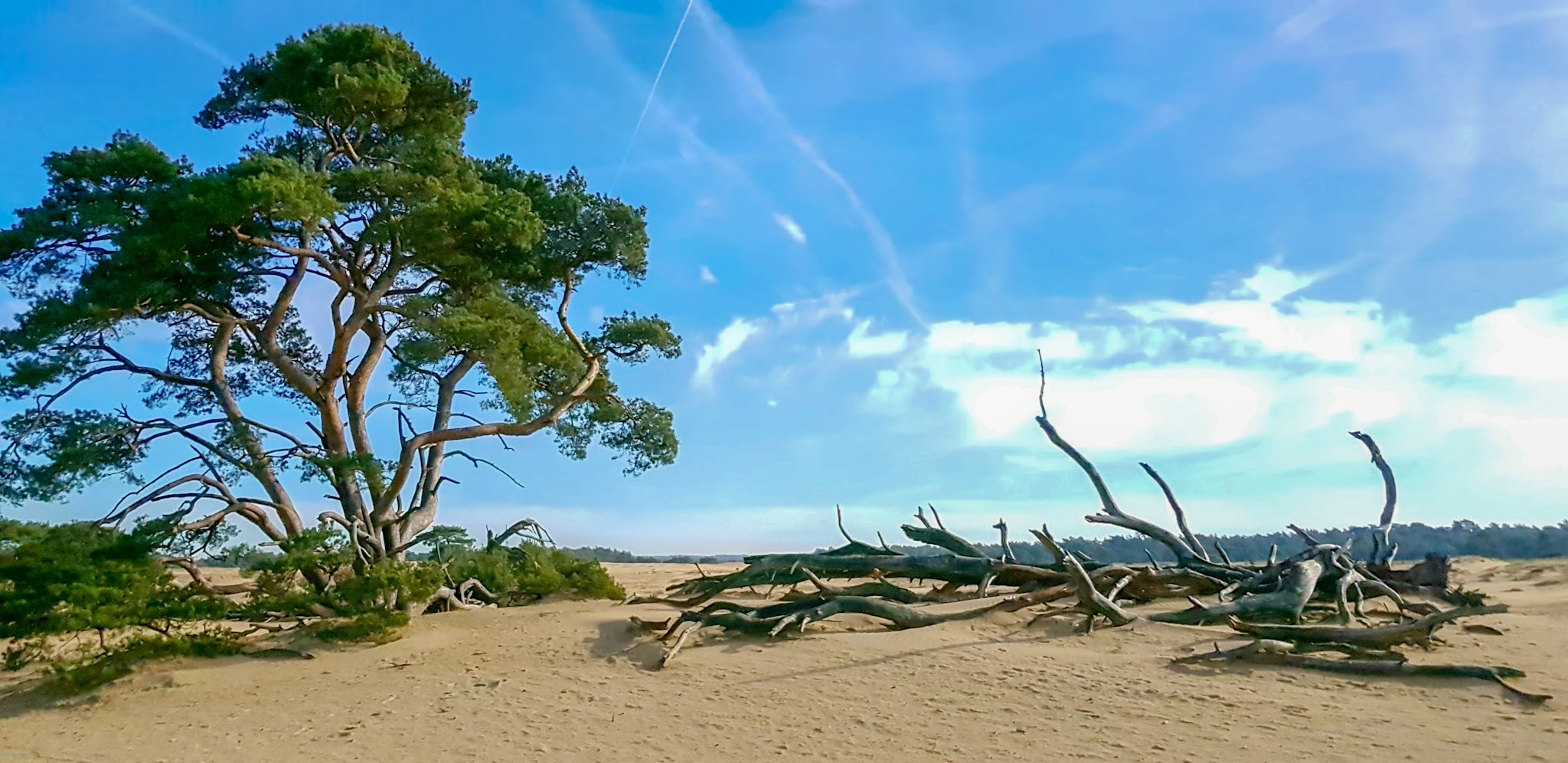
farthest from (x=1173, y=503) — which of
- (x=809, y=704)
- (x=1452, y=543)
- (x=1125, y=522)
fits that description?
(x=1452, y=543)

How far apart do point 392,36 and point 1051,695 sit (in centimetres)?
1101

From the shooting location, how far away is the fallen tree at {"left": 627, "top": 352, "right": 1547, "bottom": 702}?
7.15m

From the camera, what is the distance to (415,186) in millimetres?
A: 11141

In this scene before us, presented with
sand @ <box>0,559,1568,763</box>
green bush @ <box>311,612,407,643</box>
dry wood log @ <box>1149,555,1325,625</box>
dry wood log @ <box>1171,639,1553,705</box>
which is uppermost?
dry wood log @ <box>1149,555,1325,625</box>

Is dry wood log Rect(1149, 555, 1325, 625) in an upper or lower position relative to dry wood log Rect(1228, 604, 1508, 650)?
upper

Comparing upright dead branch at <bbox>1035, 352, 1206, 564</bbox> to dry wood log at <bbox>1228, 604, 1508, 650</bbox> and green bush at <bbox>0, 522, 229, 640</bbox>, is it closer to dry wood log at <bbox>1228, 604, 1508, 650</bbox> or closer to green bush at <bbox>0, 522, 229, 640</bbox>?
dry wood log at <bbox>1228, 604, 1508, 650</bbox>

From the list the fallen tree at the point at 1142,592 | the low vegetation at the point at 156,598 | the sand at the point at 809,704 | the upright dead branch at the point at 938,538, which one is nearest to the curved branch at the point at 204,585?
the low vegetation at the point at 156,598

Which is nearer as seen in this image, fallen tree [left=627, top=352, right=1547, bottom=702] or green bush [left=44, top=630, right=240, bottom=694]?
fallen tree [left=627, top=352, right=1547, bottom=702]

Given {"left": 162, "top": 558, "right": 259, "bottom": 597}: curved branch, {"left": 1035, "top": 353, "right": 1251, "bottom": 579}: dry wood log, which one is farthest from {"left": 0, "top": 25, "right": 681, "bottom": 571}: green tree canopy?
{"left": 1035, "top": 353, "right": 1251, "bottom": 579}: dry wood log

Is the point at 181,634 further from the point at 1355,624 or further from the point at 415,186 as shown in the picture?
the point at 1355,624

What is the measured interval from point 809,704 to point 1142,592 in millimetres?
4865

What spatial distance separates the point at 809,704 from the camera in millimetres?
6461

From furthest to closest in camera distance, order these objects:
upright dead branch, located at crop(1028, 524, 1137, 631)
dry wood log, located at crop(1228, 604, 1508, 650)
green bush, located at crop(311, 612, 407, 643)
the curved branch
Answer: the curved branch → green bush, located at crop(311, 612, 407, 643) → upright dead branch, located at crop(1028, 524, 1137, 631) → dry wood log, located at crop(1228, 604, 1508, 650)

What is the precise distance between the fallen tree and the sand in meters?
0.23
